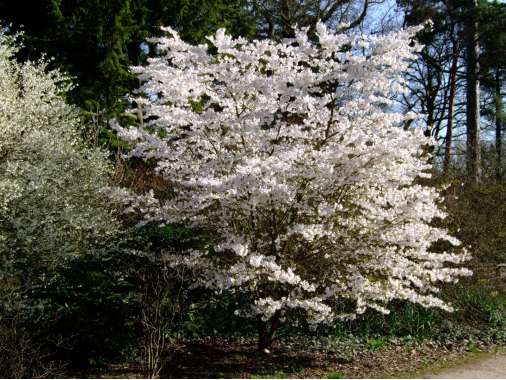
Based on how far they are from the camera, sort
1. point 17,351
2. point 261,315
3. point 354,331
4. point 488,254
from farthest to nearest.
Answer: point 488,254
point 354,331
point 261,315
point 17,351

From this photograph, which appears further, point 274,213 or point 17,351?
point 274,213

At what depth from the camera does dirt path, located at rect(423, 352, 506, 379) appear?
18.0 feet

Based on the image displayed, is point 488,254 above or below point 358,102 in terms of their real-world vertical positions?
below

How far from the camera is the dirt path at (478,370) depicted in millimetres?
5488

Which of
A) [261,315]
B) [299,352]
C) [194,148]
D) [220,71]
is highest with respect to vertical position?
[220,71]

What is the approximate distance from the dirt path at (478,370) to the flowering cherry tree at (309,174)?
764 mm

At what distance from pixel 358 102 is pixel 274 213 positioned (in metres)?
1.39

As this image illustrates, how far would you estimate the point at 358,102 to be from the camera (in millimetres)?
5441

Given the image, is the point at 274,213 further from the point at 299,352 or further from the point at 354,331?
the point at 354,331

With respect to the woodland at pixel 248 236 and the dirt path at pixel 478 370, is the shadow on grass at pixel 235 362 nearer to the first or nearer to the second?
the woodland at pixel 248 236

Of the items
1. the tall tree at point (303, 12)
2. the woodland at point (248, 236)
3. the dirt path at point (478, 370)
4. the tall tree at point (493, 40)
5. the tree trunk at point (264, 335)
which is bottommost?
the dirt path at point (478, 370)

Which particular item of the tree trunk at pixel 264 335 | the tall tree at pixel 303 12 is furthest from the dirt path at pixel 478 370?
the tall tree at pixel 303 12

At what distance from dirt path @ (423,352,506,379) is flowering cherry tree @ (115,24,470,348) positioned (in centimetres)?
76

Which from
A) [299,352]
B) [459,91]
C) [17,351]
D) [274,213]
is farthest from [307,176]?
[459,91]
